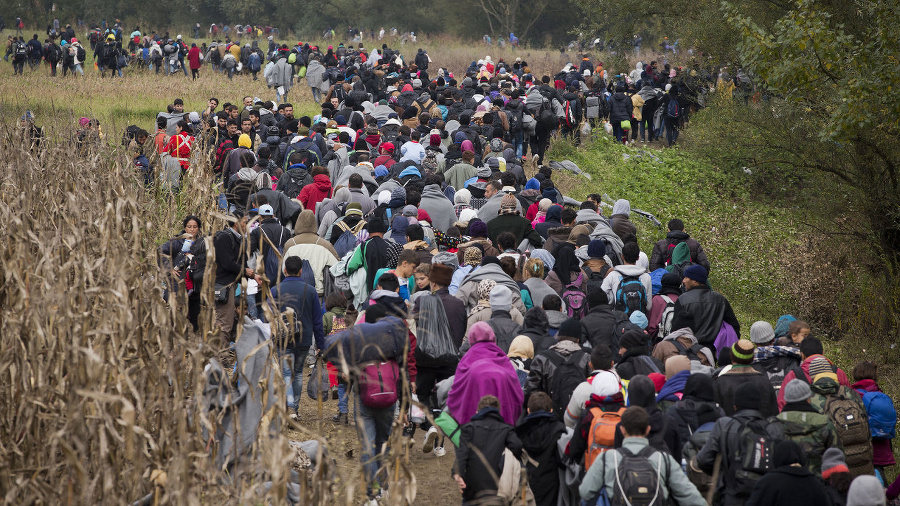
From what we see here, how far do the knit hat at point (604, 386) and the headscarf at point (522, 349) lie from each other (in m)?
1.30

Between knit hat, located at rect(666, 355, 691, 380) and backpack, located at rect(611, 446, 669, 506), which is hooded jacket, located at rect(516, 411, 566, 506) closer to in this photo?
backpack, located at rect(611, 446, 669, 506)

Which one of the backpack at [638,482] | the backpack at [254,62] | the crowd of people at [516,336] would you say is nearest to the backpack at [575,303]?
the crowd of people at [516,336]

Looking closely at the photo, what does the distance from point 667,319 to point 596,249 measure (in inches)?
43.3

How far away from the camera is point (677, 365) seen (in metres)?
7.12

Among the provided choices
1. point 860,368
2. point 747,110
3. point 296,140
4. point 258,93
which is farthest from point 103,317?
point 258,93

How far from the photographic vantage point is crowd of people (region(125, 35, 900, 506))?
234 inches

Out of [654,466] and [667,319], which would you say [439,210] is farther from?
[654,466]

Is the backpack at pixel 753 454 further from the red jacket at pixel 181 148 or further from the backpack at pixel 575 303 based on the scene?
the red jacket at pixel 181 148

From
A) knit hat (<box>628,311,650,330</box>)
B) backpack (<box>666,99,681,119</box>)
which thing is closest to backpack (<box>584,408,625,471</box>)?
knit hat (<box>628,311,650,330</box>)

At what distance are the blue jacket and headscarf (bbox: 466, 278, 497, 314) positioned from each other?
1402 mm

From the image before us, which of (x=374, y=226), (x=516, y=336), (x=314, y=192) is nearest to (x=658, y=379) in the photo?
(x=516, y=336)

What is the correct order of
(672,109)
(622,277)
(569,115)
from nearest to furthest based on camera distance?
(622,277) → (569,115) → (672,109)

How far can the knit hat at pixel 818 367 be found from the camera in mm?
7391

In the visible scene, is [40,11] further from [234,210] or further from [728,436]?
[728,436]
